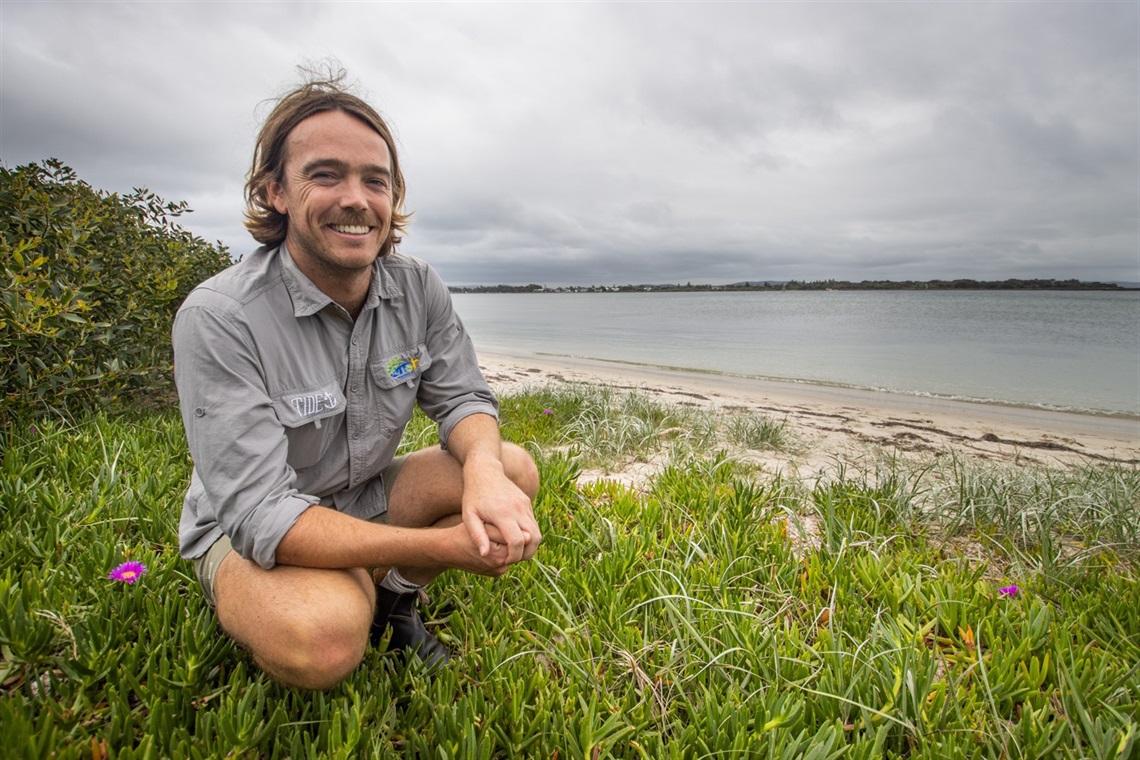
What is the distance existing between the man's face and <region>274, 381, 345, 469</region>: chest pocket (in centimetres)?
44

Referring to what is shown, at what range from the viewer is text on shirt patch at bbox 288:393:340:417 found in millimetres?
1902

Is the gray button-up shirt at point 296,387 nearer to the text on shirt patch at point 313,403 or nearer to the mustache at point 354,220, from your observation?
the text on shirt patch at point 313,403

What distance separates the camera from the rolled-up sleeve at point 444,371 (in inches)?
96.4

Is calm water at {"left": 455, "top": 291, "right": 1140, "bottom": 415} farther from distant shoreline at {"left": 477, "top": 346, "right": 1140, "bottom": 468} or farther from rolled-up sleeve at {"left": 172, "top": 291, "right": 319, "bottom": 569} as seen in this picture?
rolled-up sleeve at {"left": 172, "top": 291, "right": 319, "bottom": 569}

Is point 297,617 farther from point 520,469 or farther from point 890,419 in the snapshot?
point 890,419

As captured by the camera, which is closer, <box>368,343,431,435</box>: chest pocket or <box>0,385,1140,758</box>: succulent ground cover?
<box>0,385,1140,758</box>: succulent ground cover

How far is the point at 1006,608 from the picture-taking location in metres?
2.15

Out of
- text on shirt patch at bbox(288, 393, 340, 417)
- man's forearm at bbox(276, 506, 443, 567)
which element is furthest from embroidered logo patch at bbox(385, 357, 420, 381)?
man's forearm at bbox(276, 506, 443, 567)

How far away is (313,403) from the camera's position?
195 cm

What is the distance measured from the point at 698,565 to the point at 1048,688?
1175mm

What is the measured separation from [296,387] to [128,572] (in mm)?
924

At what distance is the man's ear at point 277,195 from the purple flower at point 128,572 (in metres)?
1.40

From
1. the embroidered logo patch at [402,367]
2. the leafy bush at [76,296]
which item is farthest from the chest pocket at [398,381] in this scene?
the leafy bush at [76,296]

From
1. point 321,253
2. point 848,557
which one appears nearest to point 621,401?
point 848,557
